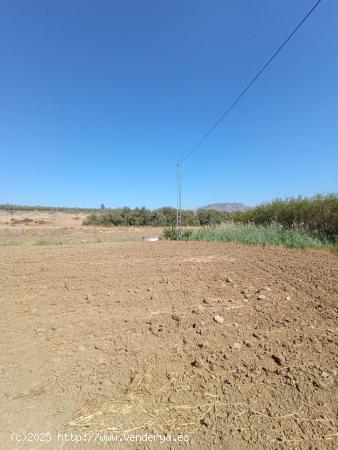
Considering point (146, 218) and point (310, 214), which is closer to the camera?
point (310, 214)

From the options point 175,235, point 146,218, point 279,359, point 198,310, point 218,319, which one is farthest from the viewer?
point 146,218

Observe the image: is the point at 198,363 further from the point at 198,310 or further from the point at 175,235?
the point at 175,235

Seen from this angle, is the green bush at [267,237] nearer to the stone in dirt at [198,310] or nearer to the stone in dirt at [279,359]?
the stone in dirt at [198,310]

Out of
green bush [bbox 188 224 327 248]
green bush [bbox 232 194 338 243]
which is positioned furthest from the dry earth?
green bush [bbox 232 194 338 243]

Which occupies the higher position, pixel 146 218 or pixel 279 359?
pixel 146 218

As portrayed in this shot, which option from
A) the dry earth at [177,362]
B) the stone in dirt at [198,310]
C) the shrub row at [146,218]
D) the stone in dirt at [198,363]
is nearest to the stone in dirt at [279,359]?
the dry earth at [177,362]

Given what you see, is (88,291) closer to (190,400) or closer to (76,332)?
(76,332)

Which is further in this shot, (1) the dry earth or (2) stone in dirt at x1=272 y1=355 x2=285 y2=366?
(2) stone in dirt at x1=272 y1=355 x2=285 y2=366

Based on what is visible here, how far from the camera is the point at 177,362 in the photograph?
267cm

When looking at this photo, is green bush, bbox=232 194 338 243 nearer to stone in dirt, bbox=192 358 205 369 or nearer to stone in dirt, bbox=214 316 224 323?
stone in dirt, bbox=214 316 224 323

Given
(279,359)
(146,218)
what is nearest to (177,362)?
(279,359)

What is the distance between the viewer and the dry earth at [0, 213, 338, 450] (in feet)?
6.47

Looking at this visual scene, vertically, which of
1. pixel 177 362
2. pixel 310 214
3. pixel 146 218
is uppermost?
pixel 146 218

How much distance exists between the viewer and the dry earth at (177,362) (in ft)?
6.47
